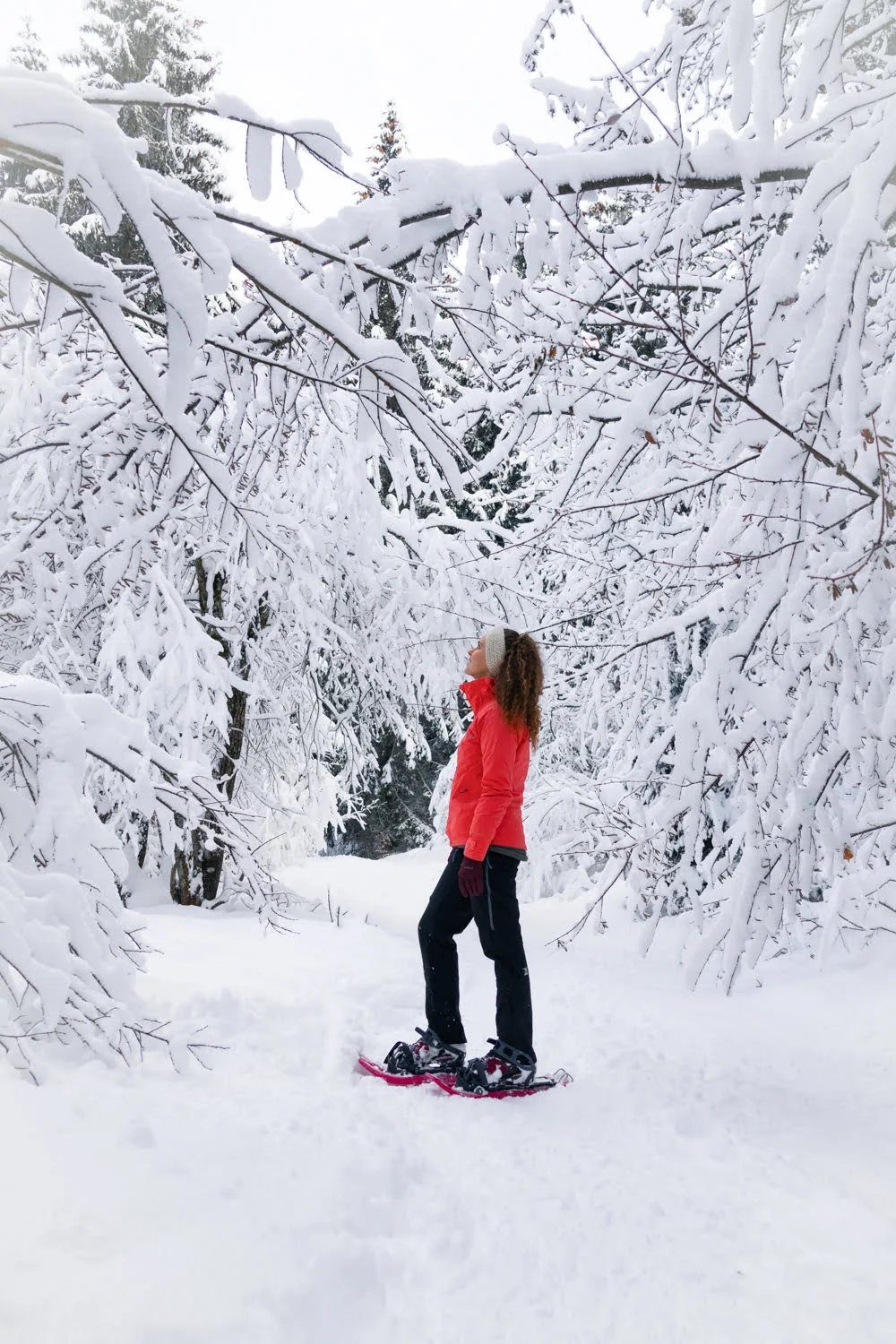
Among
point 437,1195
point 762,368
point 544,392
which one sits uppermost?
point 544,392

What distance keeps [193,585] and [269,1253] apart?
7976 mm

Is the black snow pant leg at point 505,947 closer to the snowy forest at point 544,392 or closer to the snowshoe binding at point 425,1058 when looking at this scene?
the snowshoe binding at point 425,1058

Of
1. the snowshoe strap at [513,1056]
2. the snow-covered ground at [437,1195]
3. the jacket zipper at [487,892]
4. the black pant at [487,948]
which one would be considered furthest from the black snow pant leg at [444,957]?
the snow-covered ground at [437,1195]

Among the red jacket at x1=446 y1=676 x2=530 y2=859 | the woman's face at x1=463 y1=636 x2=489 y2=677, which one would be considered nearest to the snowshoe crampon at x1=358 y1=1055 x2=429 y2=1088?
the red jacket at x1=446 y1=676 x2=530 y2=859

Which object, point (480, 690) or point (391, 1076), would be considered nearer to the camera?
point (391, 1076)

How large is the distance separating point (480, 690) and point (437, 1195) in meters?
2.06

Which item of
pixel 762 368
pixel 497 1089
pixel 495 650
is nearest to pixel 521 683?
pixel 495 650

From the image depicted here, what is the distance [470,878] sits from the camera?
395 centimetres

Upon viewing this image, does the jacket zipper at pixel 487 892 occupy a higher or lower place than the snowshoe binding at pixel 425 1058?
higher

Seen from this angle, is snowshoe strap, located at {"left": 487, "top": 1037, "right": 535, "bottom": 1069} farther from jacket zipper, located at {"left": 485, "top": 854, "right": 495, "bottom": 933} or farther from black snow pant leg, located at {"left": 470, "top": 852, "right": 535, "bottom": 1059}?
jacket zipper, located at {"left": 485, "top": 854, "right": 495, "bottom": 933}

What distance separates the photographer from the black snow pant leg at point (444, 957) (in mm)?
4172

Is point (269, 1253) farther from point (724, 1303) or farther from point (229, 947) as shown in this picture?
point (229, 947)

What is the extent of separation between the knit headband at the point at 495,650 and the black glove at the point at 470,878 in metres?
0.83

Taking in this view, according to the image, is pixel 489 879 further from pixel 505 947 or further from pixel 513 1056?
pixel 513 1056
